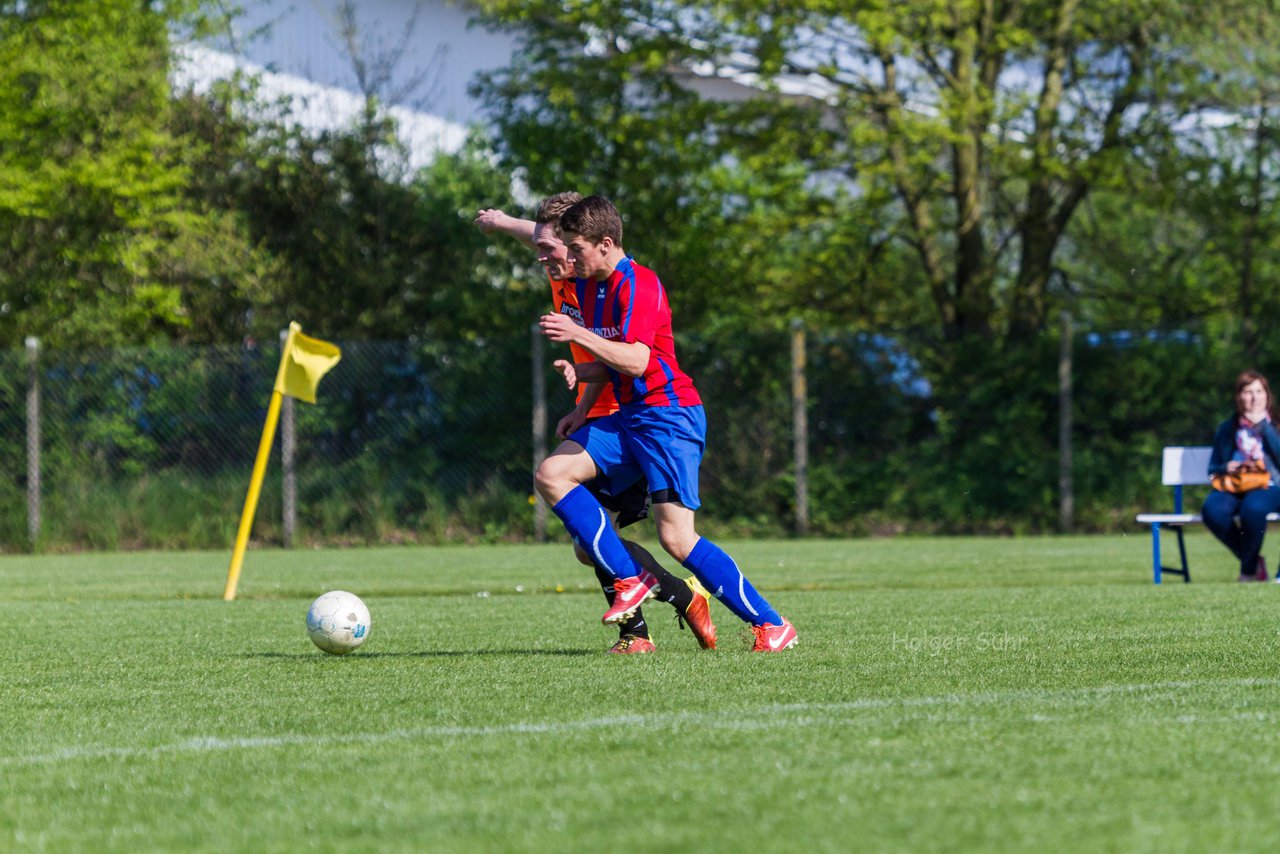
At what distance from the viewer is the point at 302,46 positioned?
32781 mm

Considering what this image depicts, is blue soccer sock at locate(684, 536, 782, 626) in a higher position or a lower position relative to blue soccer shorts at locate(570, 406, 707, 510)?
lower

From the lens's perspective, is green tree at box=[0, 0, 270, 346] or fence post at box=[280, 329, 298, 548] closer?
fence post at box=[280, 329, 298, 548]

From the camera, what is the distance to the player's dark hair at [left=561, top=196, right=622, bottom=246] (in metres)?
6.43

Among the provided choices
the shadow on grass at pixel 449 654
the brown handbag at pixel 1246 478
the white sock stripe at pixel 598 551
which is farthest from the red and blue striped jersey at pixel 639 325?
the brown handbag at pixel 1246 478

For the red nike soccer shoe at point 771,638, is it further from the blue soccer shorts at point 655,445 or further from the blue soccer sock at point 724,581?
the blue soccer shorts at point 655,445

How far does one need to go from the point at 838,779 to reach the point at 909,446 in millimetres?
15474

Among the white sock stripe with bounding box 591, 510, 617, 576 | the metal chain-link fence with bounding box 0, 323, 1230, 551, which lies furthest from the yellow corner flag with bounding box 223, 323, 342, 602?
the metal chain-link fence with bounding box 0, 323, 1230, 551

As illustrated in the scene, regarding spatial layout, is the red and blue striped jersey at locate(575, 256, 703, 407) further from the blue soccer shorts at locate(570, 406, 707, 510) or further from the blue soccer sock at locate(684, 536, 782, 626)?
the blue soccer sock at locate(684, 536, 782, 626)

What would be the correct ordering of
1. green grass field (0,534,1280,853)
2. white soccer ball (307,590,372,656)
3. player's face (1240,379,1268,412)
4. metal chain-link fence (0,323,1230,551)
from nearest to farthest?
green grass field (0,534,1280,853) → white soccer ball (307,590,372,656) → player's face (1240,379,1268,412) → metal chain-link fence (0,323,1230,551)

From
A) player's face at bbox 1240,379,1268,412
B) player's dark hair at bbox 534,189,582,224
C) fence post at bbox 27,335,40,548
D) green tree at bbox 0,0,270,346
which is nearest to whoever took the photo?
player's dark hair at bbox 534,189,582,224

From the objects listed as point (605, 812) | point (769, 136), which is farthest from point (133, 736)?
point (769, 136)

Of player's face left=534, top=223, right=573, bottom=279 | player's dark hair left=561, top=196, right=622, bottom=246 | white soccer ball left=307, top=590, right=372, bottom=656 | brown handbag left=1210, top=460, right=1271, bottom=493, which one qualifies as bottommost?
white soccer ball left=307, top=590, right=372, bottom=656

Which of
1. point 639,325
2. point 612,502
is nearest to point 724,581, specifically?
point 612,502

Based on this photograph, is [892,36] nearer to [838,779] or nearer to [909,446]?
[909,446]
